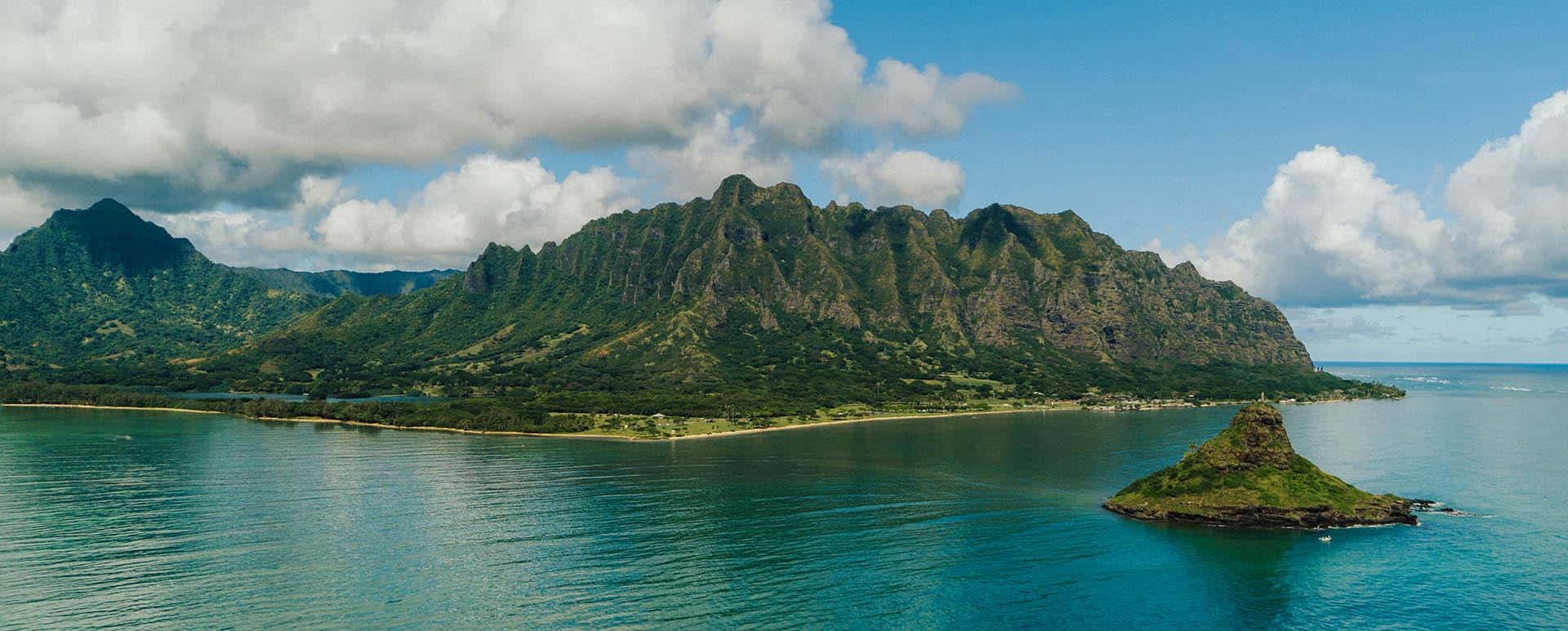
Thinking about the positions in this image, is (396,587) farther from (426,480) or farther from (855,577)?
(426,480)

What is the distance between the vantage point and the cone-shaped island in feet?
450

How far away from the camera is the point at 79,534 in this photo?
126 meters

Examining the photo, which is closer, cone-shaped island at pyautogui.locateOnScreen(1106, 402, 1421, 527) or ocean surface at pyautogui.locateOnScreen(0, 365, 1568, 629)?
ocean surface at pyautogui.locateOnScreen(0, 365, 1568, 629)

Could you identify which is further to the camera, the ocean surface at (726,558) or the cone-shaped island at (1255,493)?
the cone-shaped island at (1255,493)

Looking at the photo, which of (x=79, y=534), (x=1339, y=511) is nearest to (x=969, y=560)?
(x=1339, y=511)

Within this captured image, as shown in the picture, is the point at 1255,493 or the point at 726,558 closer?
the point at 726,558

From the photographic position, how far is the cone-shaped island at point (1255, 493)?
13725 centimetres

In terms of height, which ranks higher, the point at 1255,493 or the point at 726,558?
the point at 1255,493

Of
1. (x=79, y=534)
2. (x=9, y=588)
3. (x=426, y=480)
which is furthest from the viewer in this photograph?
→ (x=426, y=480)

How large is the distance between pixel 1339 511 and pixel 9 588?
188 metres

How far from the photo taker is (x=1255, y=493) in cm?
13975

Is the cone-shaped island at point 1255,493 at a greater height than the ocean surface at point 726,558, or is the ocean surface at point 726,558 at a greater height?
the cone-shaped island at point 1255,493

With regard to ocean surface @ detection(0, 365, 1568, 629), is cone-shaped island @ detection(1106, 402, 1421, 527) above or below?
above

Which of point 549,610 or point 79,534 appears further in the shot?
point 79,534
